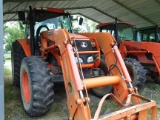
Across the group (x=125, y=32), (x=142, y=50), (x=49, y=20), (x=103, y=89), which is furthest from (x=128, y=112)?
(x=125, y=32)

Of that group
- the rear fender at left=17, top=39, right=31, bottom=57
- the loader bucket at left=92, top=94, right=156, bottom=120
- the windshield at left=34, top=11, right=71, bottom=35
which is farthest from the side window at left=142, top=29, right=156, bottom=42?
the loader bucket at left=92, top=94, right=156, bottom=120

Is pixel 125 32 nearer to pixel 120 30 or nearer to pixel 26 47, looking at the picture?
pixel 120 30

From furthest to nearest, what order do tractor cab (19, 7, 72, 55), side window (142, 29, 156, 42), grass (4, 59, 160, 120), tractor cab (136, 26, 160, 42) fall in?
1. side window (142, 29, 156, 42)
2. tractor cab (136, 26, 160, 42)
3. tractor cab (19, 7, 72, 55)
4. grass (4, 59, 160, 120)

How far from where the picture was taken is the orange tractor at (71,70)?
2.83m

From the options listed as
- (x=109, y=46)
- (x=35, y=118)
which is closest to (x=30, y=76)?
(x=35, y=118)

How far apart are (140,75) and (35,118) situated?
3144 mm

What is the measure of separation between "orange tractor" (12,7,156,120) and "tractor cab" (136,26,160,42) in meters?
3.95

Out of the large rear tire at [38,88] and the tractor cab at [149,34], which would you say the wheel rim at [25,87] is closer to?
the large rear tire at [38,88]

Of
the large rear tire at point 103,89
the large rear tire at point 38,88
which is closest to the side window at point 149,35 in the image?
the large rear tire at point 103,89

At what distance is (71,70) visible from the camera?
3.02 m

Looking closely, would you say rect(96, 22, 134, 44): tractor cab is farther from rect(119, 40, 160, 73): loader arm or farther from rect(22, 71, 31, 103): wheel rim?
rect(22, 71, 31, 103): wheel rim

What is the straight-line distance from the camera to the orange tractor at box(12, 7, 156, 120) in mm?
2830

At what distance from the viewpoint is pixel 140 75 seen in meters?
5.52

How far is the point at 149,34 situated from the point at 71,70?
5.83m
